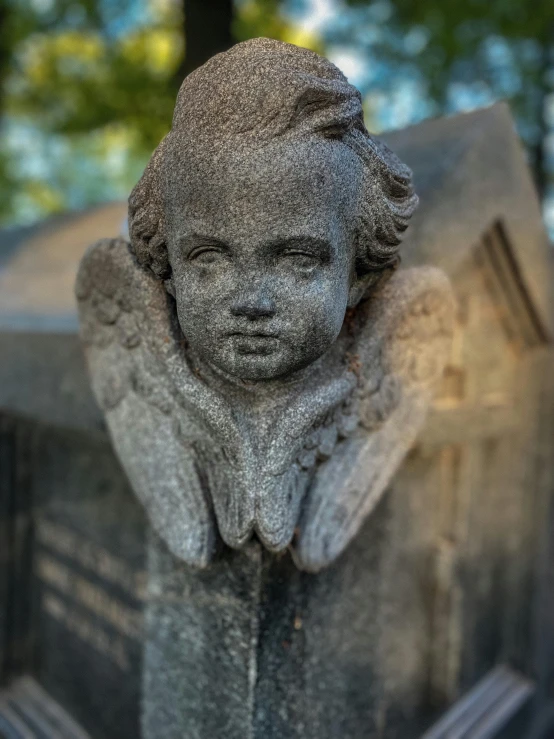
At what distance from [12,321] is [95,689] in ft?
4.90

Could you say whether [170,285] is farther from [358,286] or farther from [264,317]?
[358,286]

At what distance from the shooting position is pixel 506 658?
264cm

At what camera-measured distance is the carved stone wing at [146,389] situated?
4.60 ft

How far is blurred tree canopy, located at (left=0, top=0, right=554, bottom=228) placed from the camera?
6.94 m

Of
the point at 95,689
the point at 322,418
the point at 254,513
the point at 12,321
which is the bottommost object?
the point at 95,689

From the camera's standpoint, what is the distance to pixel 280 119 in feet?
3.65

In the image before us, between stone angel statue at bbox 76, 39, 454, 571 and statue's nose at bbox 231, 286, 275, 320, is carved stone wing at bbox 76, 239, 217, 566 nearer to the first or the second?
stone angel statue at bbox 76, 39, 454, 571

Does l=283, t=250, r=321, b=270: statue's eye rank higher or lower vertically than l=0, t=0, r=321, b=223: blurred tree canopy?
lower

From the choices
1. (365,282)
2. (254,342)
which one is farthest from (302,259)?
(365,282)

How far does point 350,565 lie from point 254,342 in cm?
77

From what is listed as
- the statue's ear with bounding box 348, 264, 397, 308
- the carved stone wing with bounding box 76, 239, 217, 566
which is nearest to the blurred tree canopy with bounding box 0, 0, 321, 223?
the carved stone wing with bounding box 76, 239, 217, 566

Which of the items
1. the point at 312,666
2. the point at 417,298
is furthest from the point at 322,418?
the point at 312,666

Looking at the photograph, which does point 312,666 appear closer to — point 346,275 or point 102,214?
point 346,275

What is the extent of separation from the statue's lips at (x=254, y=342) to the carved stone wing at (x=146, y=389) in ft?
0.68
